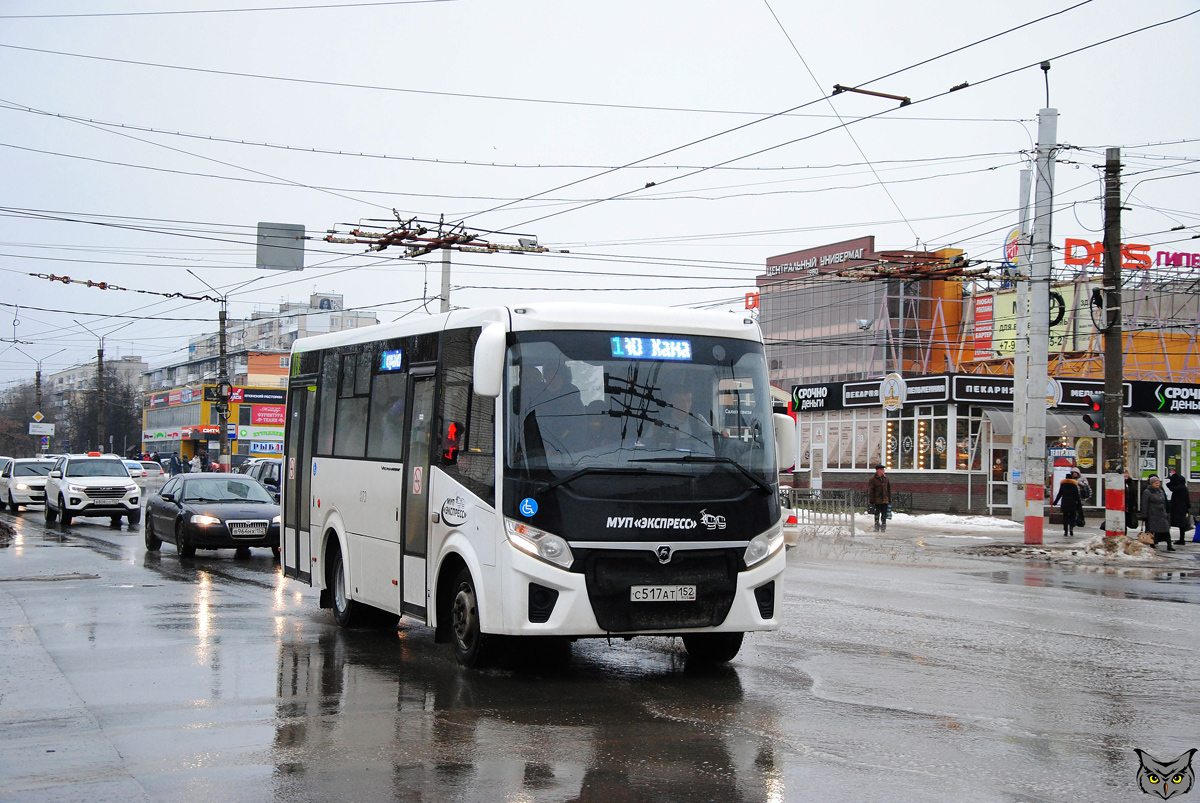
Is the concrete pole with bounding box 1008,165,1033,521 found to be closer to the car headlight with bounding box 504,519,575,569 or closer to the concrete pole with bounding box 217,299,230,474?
the car headlight with bounding box 504,519,575,569

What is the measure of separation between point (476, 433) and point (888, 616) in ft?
20.0

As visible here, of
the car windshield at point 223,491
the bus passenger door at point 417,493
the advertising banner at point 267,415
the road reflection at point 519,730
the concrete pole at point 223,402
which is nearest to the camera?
the road reflection at point 519,730

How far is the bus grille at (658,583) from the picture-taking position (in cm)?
872

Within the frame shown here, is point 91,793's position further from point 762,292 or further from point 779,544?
point 762,292

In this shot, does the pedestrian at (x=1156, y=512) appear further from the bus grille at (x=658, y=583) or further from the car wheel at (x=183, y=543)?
the bus grille at (x=658, y=583)

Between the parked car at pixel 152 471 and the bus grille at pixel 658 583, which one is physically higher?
the bus grille at pixel 658 583

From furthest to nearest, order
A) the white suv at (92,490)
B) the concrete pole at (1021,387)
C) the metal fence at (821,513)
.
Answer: the concrete pole at (1021,387) → the metal fence at (821,513) → the white suv at (92,490)

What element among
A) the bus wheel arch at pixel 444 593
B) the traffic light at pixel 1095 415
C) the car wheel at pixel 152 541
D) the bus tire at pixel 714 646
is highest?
the traffic light at pixel 1095 415

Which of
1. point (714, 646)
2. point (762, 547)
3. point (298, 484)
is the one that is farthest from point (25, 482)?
point (762, 547)

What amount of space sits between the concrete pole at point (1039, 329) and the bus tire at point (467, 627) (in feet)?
67.9

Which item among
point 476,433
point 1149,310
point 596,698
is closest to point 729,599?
point 596,698

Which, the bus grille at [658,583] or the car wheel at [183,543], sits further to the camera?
the car wheel at [183,543]

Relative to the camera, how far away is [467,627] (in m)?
9.34

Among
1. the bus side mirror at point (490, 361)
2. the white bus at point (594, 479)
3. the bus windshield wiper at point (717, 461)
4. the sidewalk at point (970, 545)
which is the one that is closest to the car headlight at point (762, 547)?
the white bus at point (594, 479)
